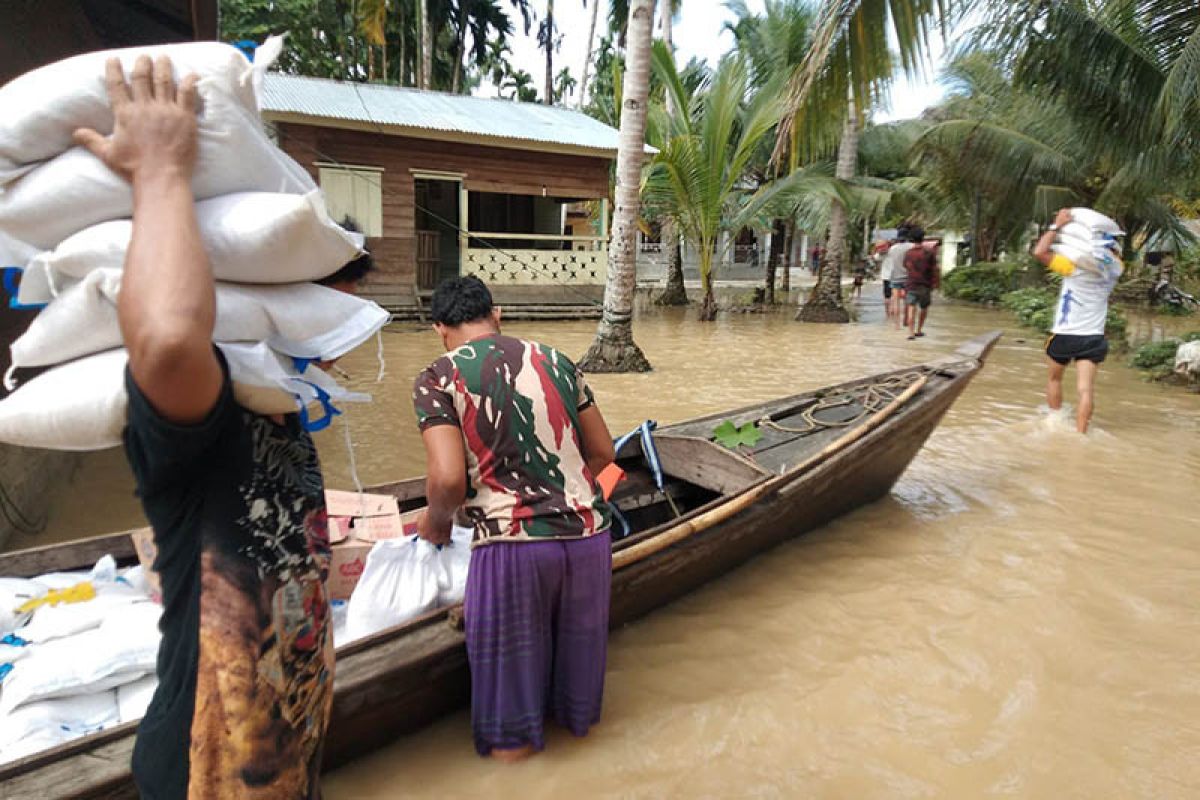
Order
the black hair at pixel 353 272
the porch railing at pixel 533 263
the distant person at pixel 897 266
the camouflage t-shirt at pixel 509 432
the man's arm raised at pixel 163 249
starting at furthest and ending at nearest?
the porch railing at pixel 533 263 < the distant person at pixel 897 266 < the camouflage t-shirt at pixel 509 432 < the black hair at pixel 353 272 < the man's arm raised at pixel 163 249

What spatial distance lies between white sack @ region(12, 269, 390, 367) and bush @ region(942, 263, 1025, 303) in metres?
22.6

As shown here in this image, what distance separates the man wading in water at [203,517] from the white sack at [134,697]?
1005mm

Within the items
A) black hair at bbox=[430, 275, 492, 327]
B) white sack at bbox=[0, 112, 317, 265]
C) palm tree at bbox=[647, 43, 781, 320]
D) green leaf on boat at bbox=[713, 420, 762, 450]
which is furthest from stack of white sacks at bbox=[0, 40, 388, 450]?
palm tree at bbox=[647, 43, 781, 320]

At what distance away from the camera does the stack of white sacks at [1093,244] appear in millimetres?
5859

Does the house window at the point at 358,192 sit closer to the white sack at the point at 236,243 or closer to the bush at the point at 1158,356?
the white sack at the point at 236,243

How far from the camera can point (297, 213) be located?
1087mm

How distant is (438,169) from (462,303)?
11536 millimetres

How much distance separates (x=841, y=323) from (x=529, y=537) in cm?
A: 1364

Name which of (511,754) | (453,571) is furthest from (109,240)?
(511,754)

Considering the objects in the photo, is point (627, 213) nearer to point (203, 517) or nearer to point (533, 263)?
point (533, 263)

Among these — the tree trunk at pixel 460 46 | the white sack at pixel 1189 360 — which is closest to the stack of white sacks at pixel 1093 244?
the white sack at pixel 1189 360

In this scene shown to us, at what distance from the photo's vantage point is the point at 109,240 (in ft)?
3.37

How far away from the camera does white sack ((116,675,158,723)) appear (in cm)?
203

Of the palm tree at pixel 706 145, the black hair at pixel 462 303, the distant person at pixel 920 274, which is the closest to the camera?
the black hair at pixel 462 303
